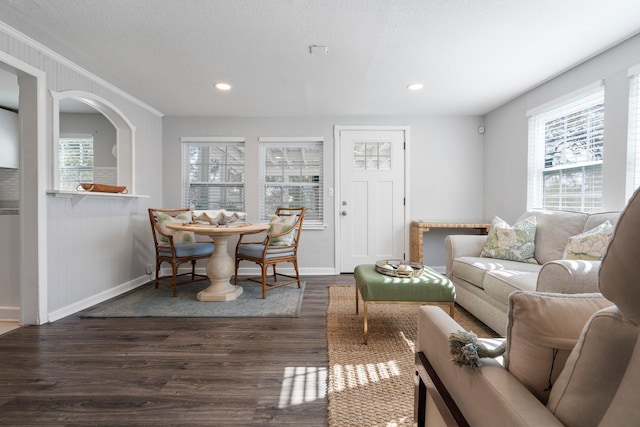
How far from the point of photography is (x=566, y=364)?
56 cm

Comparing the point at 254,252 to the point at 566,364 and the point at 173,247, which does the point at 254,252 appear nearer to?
the point at 173,247

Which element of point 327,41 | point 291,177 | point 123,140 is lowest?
point 291,177

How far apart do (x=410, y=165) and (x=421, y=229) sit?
3.19 feet

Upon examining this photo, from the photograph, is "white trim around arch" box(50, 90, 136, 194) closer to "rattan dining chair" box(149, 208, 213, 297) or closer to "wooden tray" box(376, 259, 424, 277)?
"rattan dining chair" box(149, 208, 213, 297)

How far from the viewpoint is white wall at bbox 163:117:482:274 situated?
4129 millimetres

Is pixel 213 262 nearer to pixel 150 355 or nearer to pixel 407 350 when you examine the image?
pixel 150 355

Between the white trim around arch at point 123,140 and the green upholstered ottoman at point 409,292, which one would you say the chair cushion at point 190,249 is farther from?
the green upholstered ottoman at point 409,292

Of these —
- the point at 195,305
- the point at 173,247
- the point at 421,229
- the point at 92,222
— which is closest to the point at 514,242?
the point at 421,229

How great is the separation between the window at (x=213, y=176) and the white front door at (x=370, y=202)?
1536 mm

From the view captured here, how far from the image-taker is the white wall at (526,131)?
226 cm

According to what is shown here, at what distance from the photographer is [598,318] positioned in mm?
510

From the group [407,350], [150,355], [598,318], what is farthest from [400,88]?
[150,355]

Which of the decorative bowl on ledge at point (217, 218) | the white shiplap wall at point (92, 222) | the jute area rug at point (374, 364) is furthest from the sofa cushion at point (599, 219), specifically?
the white shiplap wall at point (92, 222)

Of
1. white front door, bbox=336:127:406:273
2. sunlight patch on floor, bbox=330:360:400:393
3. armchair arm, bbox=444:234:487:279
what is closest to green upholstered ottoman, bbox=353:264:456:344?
sunlight patch on floor, bbox=330:360:400:393
